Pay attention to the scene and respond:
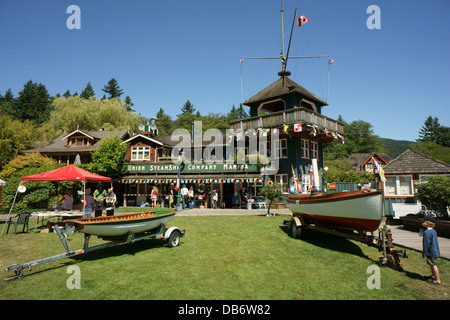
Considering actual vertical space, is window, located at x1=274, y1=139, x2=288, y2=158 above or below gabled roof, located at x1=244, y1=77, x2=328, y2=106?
below

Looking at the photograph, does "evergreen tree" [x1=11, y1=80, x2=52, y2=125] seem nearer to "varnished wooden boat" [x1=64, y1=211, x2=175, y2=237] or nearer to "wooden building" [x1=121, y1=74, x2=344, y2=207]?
"wooden building" [x1=121, y1=74, x2=344, y2=207]

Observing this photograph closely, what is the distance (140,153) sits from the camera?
29.8 metres

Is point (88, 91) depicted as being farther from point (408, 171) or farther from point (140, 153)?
point (408, 171)

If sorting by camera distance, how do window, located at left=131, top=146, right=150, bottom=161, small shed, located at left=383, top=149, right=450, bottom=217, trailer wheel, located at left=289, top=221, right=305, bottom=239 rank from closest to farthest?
trailer wheel, located at left=289, top=221, right=305, bottom=239
small shed, located at left=383, top=149, right=450, bottom=217
window, located at left=131, top=146, right=150, bottom=161

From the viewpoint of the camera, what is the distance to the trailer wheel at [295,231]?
997 centimetres

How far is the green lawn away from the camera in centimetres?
512

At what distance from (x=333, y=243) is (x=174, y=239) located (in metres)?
6.03

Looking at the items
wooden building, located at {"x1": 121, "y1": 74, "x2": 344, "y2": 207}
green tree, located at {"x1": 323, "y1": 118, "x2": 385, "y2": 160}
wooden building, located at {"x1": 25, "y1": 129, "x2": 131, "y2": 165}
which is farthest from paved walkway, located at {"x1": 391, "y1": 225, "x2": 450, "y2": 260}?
green tree, located at {"x1": 323, "y1": 118, "x2": 385, "y2": 160}

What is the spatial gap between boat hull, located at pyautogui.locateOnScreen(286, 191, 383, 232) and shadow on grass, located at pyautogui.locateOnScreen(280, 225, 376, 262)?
781 mm

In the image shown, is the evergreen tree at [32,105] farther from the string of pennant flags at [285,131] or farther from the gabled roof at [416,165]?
the gabled roof at [416,165]

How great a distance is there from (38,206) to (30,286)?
77.6 ft

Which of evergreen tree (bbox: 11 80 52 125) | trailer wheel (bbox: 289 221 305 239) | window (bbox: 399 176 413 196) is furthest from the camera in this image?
evergreen tree (bbox: 11 80 52 125)

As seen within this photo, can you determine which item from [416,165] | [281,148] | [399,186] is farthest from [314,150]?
[416,165]
